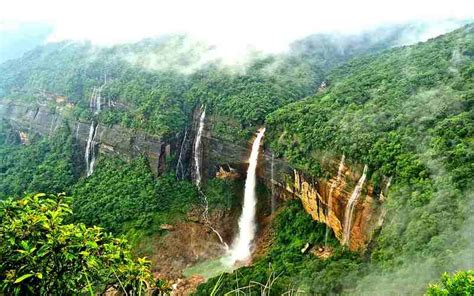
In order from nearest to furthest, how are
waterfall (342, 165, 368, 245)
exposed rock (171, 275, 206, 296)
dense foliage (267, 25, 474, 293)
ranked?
dense foliage (267, 25, 474, 293) < waterfall (342, 165, 368, 245) < exposed rock (171, 275, 206, 296)

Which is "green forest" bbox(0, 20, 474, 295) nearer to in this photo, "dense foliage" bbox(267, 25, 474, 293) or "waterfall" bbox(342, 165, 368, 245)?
"dense foliage" bbox(267, 25, 474, 293)

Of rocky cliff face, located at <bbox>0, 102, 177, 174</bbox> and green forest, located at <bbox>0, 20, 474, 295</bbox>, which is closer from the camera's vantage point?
green forest, located at <bbox>0, 20, 474, 295</bbox>

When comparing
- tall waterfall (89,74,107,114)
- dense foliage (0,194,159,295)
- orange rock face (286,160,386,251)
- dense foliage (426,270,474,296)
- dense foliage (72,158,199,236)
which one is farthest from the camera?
tall waterfall (89,74,107,114)

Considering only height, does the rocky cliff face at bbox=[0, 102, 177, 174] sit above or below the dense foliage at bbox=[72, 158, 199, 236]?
above

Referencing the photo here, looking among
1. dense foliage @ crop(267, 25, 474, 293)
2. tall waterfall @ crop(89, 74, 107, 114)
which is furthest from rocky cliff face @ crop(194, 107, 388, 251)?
tall waterfall @ crop(89, 74, 107, 114)

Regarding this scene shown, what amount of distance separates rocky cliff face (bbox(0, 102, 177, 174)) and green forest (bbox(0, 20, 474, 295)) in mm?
278

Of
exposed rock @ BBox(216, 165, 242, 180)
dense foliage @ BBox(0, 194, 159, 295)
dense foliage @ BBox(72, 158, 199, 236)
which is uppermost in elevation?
dense foliage @ BBox(0, 194, 159, 295)

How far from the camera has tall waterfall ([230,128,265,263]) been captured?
94.3ft

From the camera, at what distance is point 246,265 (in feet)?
86.3

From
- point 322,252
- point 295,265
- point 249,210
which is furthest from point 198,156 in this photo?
point 295,265

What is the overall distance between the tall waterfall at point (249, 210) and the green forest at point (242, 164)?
54 centimetres

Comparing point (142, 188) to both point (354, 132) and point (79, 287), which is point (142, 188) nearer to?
point (354, 132)

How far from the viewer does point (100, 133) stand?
125ft

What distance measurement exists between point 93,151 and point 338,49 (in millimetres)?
31566
